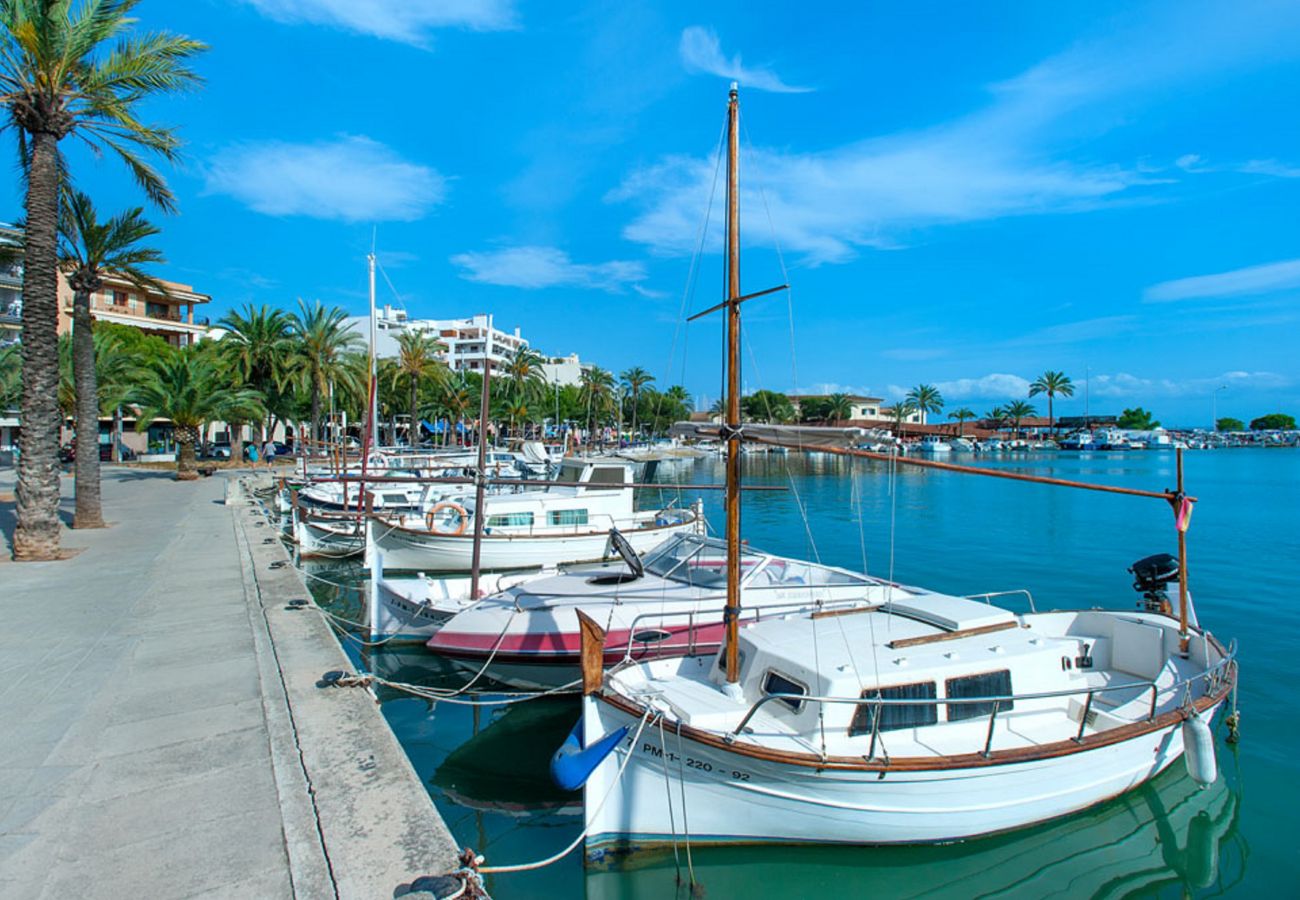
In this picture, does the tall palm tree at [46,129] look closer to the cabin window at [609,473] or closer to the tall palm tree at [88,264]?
the tall palm tree at [88,264]

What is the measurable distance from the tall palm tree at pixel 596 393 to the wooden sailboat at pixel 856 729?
97.7 meters

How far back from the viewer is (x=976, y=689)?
8.20m

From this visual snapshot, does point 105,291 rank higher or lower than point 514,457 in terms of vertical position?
higher

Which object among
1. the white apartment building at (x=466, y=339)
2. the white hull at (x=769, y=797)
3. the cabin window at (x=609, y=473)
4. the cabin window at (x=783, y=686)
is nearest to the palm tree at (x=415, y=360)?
the cabin window at (x=609, y=473)

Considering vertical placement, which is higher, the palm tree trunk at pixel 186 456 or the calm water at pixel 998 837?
the palm tree trunk at pixel 186 456

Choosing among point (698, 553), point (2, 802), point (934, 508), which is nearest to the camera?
point (2, 802)

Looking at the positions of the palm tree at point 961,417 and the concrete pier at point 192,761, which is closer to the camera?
the concrete pier at point 192,761

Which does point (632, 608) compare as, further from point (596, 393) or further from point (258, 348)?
point (596, 393)

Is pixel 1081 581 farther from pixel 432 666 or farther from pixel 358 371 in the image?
pixel 358 371

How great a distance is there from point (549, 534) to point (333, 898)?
1868 centimetres

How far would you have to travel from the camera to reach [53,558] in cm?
1612

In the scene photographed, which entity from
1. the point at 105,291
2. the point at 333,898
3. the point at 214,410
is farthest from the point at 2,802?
the point at 105,291

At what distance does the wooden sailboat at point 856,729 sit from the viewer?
7195 millimetres

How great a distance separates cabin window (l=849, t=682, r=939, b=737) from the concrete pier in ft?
14.5
